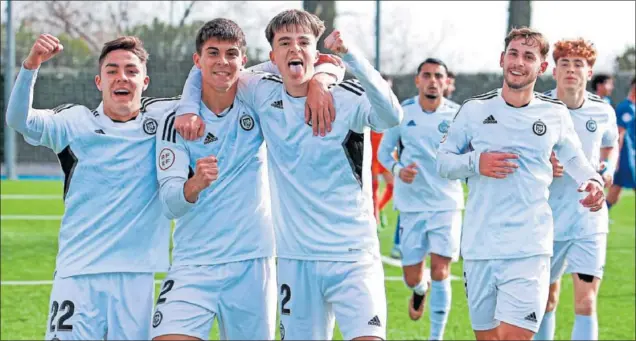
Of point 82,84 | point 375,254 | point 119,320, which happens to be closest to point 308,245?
point 375,254

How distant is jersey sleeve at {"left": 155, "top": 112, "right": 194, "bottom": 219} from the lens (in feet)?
15.1

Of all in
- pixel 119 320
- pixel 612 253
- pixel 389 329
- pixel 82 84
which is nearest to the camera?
pixel 119 320

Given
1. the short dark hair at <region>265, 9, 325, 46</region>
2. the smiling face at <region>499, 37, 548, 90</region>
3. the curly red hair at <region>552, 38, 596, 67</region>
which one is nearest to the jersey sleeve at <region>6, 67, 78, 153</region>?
the short dark hair at <region>265, 9, 325, 46</region>

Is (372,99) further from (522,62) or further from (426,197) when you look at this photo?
(426,197)

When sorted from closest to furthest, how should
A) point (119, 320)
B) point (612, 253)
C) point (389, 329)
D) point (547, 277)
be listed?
1. point (119, 320)
2. point (547, 277)
3. point (389, 329)
4. point (612, 253)

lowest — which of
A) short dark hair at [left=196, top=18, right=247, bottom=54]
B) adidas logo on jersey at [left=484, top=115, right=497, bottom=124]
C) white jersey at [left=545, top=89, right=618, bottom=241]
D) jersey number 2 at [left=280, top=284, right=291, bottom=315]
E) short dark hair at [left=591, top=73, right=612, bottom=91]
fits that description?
jersey number 2 at [left=280, top=284, right=291, bottom=315]

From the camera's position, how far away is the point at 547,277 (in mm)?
5484

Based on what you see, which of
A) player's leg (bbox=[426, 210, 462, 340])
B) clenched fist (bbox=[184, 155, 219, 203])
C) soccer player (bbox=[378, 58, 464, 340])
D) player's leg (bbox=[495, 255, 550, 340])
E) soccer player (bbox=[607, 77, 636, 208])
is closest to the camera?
clenched fist (bbox=[184, 155, 219, 203])

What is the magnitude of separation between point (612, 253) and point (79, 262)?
9329mm

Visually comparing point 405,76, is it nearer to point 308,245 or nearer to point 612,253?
point 612,253

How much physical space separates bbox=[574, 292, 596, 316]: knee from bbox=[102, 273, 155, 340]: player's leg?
309 centimetres

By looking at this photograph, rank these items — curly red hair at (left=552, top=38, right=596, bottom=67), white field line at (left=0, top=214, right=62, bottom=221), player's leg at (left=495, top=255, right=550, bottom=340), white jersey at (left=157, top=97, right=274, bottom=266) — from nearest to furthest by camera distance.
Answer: white jersey at (left=157, top=97, right=274, bottom=266), player's leg at (left=495, top=255, right=550, bottom=340), curly red hair at (left=552, top=38, right=596, bottom=67), white field line at (left=0, top=214, right=62, bottom=221)

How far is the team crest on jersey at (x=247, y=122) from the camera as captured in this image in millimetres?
4949

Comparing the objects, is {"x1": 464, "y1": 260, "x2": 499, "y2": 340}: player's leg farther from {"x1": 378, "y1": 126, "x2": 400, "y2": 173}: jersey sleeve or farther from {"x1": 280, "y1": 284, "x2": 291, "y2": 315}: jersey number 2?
{"x1": 378, "y1": 126, "x2": 400, "y2": 173}: jersey sleeve
